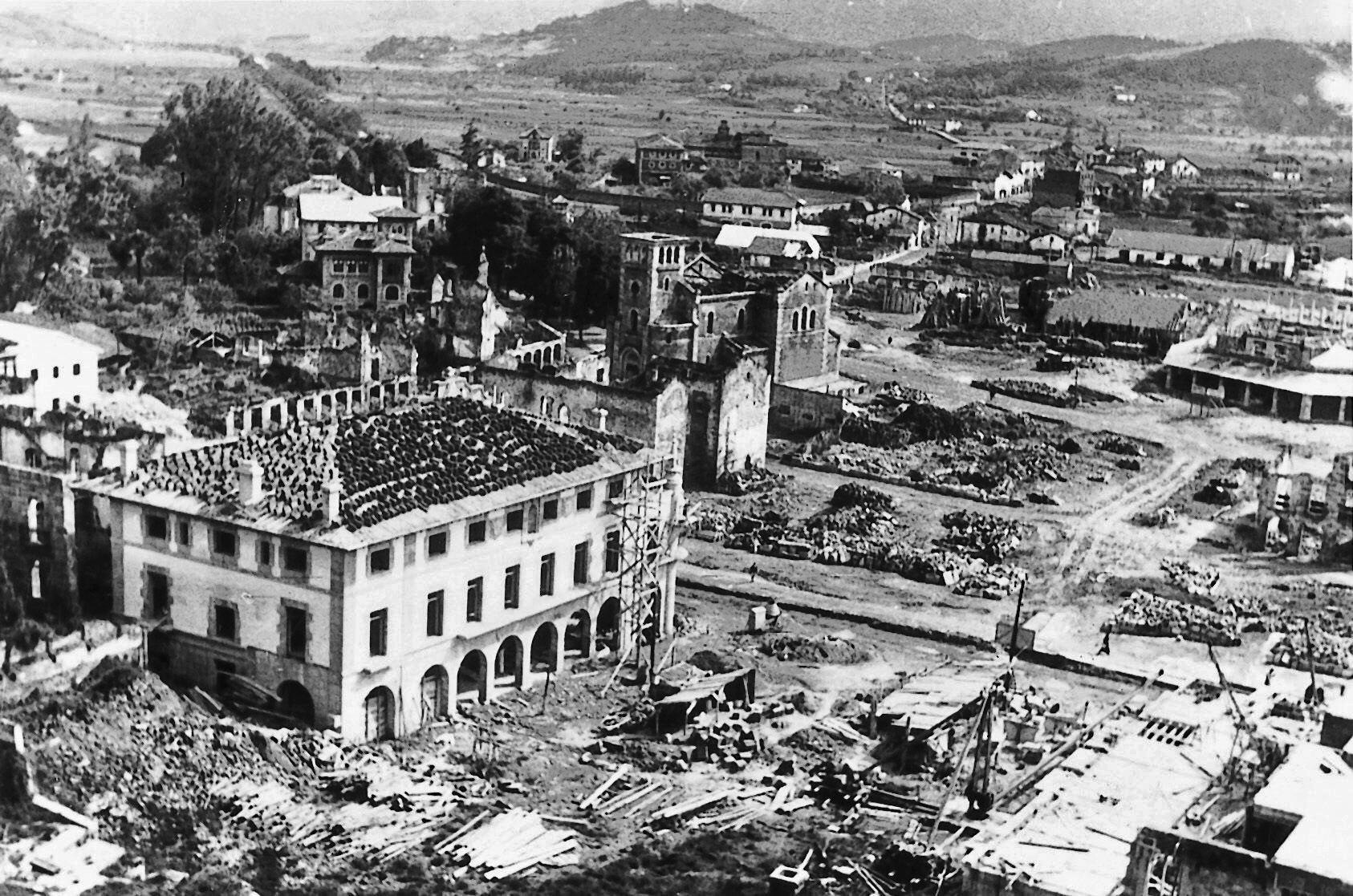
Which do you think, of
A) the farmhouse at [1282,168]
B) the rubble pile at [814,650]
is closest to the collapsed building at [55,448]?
the rubble pile at [814,650]

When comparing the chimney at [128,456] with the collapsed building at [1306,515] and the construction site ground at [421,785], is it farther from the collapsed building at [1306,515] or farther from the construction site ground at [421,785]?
the collapsed building at [1306,515]

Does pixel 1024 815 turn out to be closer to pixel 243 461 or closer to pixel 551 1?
pixel 243 461

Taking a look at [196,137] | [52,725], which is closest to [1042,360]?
[196,137]

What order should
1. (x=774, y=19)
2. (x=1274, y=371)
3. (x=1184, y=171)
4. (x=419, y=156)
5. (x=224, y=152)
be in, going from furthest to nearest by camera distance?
(x=1184, y=171) → (x=774, y=19) → (x=419, y=156) → (x=224, y=152) → (x=1274, y=371)

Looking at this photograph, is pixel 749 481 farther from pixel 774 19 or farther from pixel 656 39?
pixel 774 19

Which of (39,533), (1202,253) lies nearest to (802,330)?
(39,533)

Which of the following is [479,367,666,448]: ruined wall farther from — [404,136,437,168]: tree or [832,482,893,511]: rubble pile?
[404,136,437,168]: tree

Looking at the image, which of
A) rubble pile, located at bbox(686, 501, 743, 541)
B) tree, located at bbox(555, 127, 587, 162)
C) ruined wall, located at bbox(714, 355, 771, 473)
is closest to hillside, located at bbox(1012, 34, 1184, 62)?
tree, located at bbox(555, 127, 587, 162)
